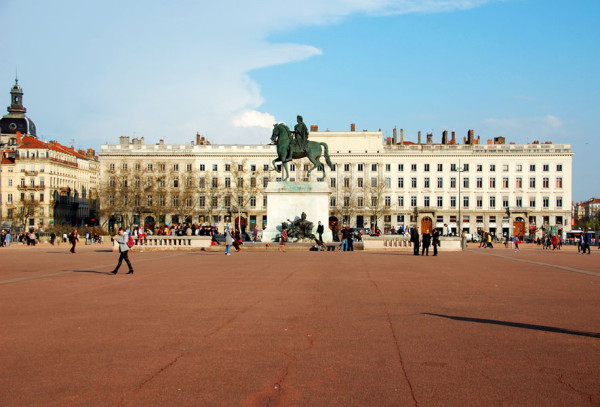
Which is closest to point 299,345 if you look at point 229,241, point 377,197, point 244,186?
point 229,241

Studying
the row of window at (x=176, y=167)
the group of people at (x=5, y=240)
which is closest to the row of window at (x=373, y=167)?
the row of window at (x=176, y=167)

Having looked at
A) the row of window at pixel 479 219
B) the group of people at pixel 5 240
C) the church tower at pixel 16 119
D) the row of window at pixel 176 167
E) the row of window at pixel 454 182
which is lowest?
the group of people at pixel 5 240

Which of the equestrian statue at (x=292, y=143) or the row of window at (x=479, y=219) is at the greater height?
the equestrian statue at (x=292, y=143)

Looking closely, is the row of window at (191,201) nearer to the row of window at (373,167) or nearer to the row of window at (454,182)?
the row of window at (373,167)

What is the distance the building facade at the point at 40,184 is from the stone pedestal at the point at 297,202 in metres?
78.1

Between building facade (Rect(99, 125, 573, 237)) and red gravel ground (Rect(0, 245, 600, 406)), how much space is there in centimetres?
8855

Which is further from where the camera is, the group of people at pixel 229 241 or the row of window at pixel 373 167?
the row of window at pixel 373 167

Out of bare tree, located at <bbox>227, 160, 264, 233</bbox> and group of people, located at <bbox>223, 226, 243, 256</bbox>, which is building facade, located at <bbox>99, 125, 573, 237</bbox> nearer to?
bare tree, located at <bbox>227, 160, 264, 233</bbox>

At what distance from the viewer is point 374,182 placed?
4225 inches

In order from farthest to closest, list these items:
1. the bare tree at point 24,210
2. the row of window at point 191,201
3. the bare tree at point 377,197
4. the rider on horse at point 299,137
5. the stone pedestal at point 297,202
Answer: the bare tree at point 24,210 → the row of window at point 191,201 → the bare tree at point 377,197 → the stone pedestal at point 297,202 → the rider on horse at point 299,137

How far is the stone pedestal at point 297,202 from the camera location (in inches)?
1726

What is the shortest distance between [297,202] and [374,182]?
64.6 m

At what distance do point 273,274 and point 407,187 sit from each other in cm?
8724

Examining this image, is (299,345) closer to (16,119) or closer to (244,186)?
(244,186)
